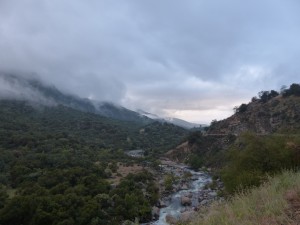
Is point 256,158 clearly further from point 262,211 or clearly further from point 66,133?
point 66,133

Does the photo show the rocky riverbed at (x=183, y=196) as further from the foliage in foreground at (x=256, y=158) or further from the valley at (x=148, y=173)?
the foliage in foreground at (x=256, y=158)

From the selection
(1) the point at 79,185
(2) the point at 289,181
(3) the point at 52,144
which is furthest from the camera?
(3) the point at 52,144

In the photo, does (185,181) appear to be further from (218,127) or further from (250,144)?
(218,127)

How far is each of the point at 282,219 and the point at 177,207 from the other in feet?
124

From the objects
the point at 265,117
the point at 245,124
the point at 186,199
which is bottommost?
the point at 186,199

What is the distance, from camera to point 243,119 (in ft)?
286

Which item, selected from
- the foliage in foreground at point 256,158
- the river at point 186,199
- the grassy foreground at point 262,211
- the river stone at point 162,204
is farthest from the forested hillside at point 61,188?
the grassy foreground at point 262,211

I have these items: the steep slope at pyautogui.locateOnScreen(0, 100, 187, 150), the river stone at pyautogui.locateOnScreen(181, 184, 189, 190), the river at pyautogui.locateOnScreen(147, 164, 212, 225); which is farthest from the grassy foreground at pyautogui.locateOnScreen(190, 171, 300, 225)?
the steep slope at pyautogui.locateOnScreen(0, 100, 187, 150)

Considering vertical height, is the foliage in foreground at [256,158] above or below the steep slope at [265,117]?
below

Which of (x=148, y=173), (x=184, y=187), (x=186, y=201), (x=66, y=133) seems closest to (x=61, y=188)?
(x=186, y=201)

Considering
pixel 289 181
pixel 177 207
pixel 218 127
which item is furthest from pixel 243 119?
pixel 289 181

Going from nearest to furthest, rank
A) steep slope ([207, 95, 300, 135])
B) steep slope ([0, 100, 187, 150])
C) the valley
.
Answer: the valley → steep slope ([207, 95, 300, 135]) → steep slope ([0, 100, 187, 150])

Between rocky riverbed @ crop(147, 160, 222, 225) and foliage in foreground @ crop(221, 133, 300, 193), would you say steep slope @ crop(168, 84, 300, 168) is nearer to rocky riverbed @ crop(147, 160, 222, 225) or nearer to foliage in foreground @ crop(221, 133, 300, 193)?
rocky riverbed @ crop(147, 160, 222, 225)

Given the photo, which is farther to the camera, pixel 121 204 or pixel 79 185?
pixel 79 185
